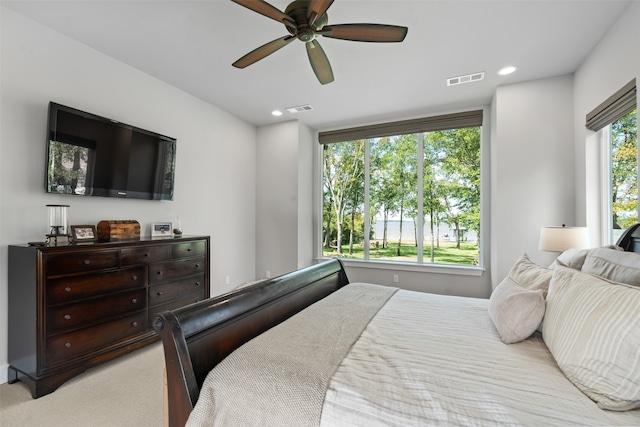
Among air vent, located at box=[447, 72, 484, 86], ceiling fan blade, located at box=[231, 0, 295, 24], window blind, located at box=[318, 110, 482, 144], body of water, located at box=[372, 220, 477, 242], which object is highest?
air vent, located at box=[447, 72, 484, 86]

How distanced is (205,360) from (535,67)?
149 inches

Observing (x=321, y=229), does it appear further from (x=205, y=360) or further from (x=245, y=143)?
(x=205, y=360)

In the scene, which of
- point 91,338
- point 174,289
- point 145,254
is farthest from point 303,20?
point 91,338

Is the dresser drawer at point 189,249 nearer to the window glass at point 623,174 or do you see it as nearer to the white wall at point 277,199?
the white wall at point 277,199

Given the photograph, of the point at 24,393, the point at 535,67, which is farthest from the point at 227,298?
the point at 535,67

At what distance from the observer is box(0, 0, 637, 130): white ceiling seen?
2092mm

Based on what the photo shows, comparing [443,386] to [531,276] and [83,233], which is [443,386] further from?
[83,233]

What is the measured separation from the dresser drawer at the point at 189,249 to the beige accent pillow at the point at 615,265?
3160 mm

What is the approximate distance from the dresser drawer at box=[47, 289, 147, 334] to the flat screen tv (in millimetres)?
952

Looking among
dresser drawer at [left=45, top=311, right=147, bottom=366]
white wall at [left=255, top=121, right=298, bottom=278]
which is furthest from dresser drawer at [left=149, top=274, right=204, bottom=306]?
white wall at [left=255, top=121, right=298, bottom=278]

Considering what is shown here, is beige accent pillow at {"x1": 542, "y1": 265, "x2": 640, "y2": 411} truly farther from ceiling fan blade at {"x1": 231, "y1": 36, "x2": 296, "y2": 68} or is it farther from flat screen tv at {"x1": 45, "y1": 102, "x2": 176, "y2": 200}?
flat screen tv at {"x1": 45, "y1": 102, "x2": 176, "y2": 200}

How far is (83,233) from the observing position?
2389 mm

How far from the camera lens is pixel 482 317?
1.64 meters

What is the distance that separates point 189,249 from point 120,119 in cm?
149
